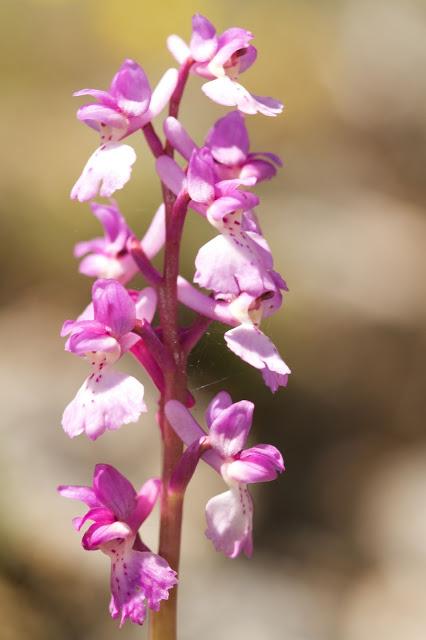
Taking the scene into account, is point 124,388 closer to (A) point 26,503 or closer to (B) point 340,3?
(A) point 26,503

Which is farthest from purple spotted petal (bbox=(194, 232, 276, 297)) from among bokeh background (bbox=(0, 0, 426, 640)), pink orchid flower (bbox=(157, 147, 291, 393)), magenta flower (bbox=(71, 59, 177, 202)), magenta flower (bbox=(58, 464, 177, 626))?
bokeh background (bbox=(0, 0, 426, 640))

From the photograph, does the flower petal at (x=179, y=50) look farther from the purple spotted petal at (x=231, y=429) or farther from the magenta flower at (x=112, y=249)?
the purple spotted petal at (x=231, y=429)

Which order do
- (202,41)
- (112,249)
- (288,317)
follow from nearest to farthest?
(202,41)
(112,249)
(288,317)

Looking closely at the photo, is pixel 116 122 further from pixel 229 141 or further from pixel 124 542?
pixel 124 542

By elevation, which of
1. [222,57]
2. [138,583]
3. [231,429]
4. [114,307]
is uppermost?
[222,57]

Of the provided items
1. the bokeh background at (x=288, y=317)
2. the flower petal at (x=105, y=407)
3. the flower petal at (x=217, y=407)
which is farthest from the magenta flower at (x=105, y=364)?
the bokeh background at (x=288, y=317)

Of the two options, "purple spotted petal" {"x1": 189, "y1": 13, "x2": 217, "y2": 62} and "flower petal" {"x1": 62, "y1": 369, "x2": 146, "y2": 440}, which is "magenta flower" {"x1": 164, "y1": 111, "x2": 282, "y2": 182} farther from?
"flower petal" {"x1": 62, "y1": 369, "x2": 146, "y2": 440}

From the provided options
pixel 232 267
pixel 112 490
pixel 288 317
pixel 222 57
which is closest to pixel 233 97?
pixel 222 57
